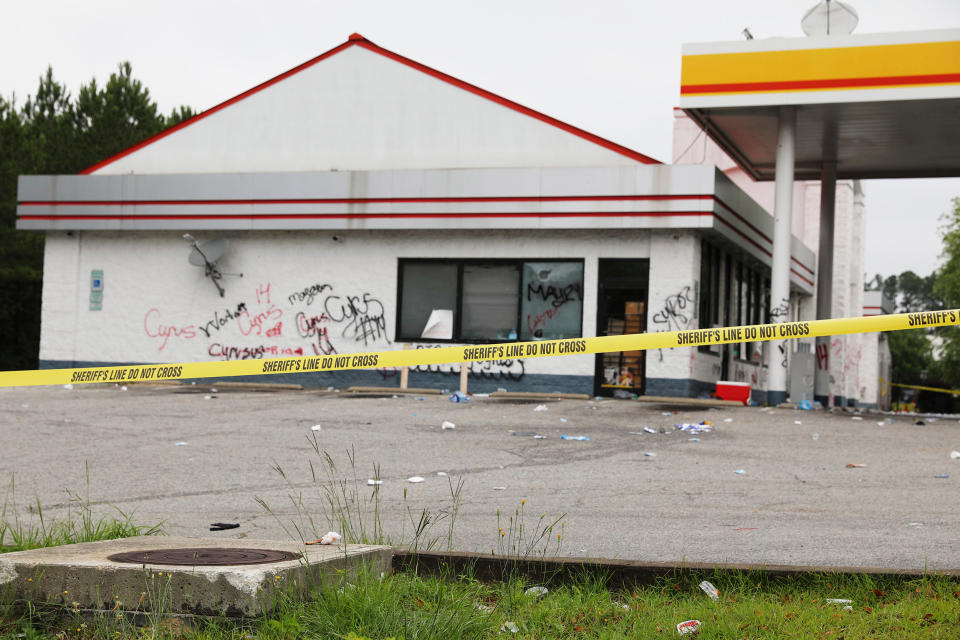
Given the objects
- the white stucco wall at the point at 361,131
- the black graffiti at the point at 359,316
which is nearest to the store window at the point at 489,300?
the black graffiti at the point at 359,316

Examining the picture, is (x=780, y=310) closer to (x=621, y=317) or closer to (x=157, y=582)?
(x=621, y=317)

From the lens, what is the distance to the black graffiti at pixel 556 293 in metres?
20.0

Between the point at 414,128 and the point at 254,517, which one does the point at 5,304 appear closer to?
the point at 414,128

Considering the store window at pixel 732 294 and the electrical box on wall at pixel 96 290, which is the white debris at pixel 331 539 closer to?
the store window at pixel 732 294

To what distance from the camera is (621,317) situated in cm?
2000

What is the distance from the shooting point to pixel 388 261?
69.3 feet

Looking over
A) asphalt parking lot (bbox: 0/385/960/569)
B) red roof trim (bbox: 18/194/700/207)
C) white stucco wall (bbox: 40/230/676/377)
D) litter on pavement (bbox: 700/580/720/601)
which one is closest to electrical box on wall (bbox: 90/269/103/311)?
white stucco wall (bbox: 40/230/676/377)

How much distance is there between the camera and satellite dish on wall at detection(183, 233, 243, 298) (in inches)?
847

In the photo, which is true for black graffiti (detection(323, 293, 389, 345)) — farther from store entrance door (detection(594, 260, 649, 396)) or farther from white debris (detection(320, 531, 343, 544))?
white debris (detection(320, 531, 343, 544))

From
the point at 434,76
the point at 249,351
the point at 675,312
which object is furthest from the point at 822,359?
the point at 249,351

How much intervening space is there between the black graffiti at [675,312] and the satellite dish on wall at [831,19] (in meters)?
5.44

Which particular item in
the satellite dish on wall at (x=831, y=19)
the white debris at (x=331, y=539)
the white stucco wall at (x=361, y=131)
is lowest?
the white debris at (x=331, y=539)

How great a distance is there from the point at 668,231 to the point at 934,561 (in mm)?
14405

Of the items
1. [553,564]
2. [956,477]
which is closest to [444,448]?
[956,477]
